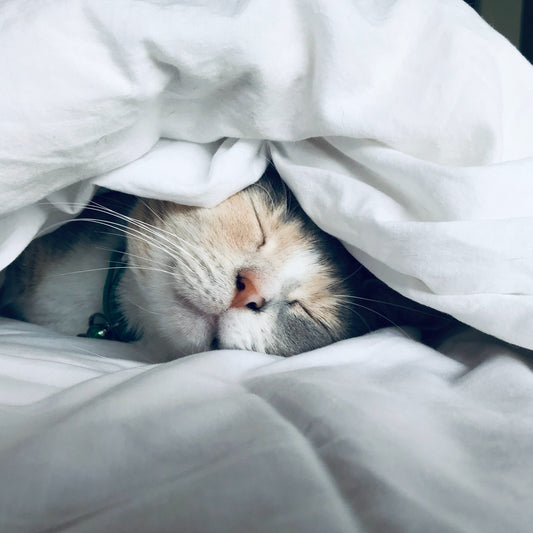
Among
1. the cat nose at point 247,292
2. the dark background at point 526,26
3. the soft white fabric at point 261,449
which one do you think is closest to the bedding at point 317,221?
the soft white fabric at point 261,449

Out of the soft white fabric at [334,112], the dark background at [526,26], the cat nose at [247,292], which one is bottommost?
the cat nose at [247,292]

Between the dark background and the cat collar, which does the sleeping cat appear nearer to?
the cat collar

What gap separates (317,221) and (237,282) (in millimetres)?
149

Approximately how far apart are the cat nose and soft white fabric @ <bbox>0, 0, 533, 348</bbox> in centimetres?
14

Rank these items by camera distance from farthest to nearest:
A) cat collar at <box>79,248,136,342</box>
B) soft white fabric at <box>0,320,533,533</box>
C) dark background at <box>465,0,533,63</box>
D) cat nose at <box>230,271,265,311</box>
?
dark background at <box>465,0,533,63</box>, cat collar at <box>79,248,136,342</box>, cat nose at <box>230,271,265,311</box>, soft white fabric at <box>0,320,533,533</box>

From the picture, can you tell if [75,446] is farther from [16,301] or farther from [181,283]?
[16,301]

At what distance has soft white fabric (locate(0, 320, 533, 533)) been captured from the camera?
1.27 feet

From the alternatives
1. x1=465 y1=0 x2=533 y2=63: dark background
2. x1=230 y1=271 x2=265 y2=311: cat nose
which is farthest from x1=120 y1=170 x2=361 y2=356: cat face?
x1=465 y1=0 x2=533 y2=63: dark background

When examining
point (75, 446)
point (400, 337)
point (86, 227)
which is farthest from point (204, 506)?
point (86, 227)

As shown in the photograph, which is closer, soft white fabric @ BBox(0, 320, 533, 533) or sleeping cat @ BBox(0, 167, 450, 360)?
soft white fabric @ BBox(0, 320, 533, 533)

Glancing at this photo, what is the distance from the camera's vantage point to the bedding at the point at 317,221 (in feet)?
1.34

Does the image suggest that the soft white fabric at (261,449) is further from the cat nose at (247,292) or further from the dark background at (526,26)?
the dark background at (526,26)

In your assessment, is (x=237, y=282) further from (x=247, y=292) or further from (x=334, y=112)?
(x=334, y=112)

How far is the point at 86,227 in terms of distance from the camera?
1087 millimetres
